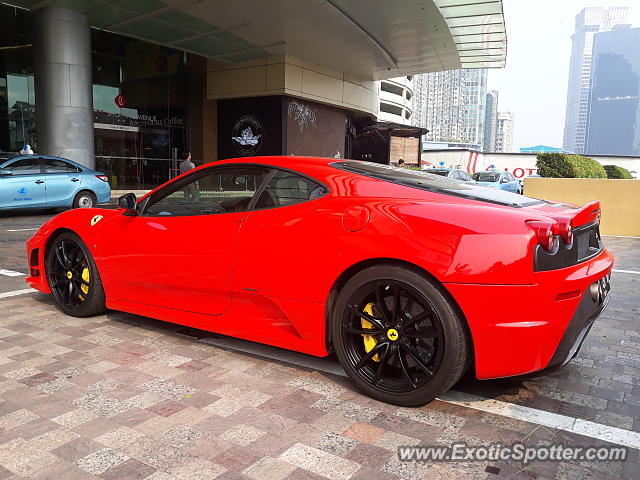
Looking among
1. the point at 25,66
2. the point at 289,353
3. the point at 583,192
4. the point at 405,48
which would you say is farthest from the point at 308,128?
the point at 289,353

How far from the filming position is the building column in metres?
15.8

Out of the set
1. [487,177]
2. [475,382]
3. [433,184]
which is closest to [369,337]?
[475,382]

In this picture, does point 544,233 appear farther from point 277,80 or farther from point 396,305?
point 277,80

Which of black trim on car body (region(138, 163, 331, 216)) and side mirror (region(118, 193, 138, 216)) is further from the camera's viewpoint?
side mirror (region(118, 193, 138, 216))

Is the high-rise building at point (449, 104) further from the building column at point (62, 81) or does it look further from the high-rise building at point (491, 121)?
the building column at point (62, 81)

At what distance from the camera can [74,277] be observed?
4188 millimetres

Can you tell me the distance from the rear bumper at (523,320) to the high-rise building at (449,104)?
146168 mm

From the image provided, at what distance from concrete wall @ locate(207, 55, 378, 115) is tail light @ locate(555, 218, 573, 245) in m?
21.1

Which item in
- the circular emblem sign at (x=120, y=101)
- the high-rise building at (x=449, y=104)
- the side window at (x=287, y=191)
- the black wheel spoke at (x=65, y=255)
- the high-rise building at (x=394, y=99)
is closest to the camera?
the side window at (x=287, y=191)

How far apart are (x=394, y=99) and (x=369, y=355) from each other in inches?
2904

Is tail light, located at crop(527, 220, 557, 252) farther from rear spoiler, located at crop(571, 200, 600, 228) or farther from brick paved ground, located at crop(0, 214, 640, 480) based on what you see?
brick paved ground, located at crop(0, 214, 640, 480)

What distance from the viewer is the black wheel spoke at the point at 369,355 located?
266 cm

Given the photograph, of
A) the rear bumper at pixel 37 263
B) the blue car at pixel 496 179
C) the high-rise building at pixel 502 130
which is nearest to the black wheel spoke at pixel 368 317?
the rear bumper at pixel 37 263

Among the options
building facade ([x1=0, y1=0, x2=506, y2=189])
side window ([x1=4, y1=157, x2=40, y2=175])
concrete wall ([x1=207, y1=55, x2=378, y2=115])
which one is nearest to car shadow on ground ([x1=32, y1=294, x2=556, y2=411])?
side window ([x1=4, y1=157, x2=40, y2=175])
